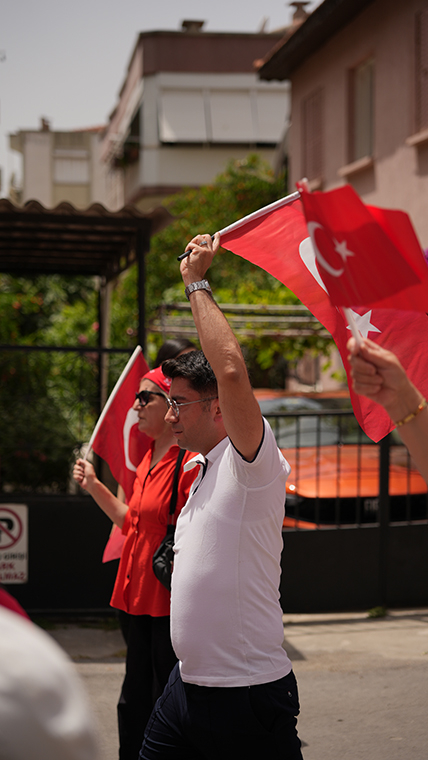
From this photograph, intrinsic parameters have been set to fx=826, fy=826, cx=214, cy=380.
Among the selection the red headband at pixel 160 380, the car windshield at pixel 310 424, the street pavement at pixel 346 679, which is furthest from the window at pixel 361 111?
the red headband at pixel 160 380

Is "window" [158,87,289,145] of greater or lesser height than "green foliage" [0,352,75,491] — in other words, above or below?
above

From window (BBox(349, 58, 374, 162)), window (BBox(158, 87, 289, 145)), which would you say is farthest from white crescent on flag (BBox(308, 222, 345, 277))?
window (BBox(158, 87, 289, 145))

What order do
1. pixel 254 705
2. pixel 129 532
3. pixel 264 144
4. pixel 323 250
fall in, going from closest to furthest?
pixel 323 250
pixel 254 705
pixel 129 532
pixel 264 144

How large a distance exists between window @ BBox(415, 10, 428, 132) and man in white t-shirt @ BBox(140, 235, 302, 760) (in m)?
9.25

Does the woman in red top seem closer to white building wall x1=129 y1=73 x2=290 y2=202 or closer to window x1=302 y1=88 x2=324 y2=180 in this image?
window x1=302 y1=88 x2=324 y2=180

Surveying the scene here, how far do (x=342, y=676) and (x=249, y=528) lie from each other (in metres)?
3.49

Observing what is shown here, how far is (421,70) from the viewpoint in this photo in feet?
35.6

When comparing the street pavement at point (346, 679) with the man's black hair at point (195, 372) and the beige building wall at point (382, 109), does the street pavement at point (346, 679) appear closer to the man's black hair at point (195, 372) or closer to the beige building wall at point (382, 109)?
the man's black hair at point (195, 372)

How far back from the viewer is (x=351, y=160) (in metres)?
13.7

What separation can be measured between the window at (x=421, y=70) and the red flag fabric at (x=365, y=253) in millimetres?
9571

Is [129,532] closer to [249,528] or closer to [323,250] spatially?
[249,528]

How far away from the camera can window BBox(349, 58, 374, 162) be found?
13016 mm

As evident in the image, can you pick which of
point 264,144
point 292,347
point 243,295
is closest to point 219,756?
point 292,347

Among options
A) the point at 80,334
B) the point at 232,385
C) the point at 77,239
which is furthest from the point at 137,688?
the point at 80,334
